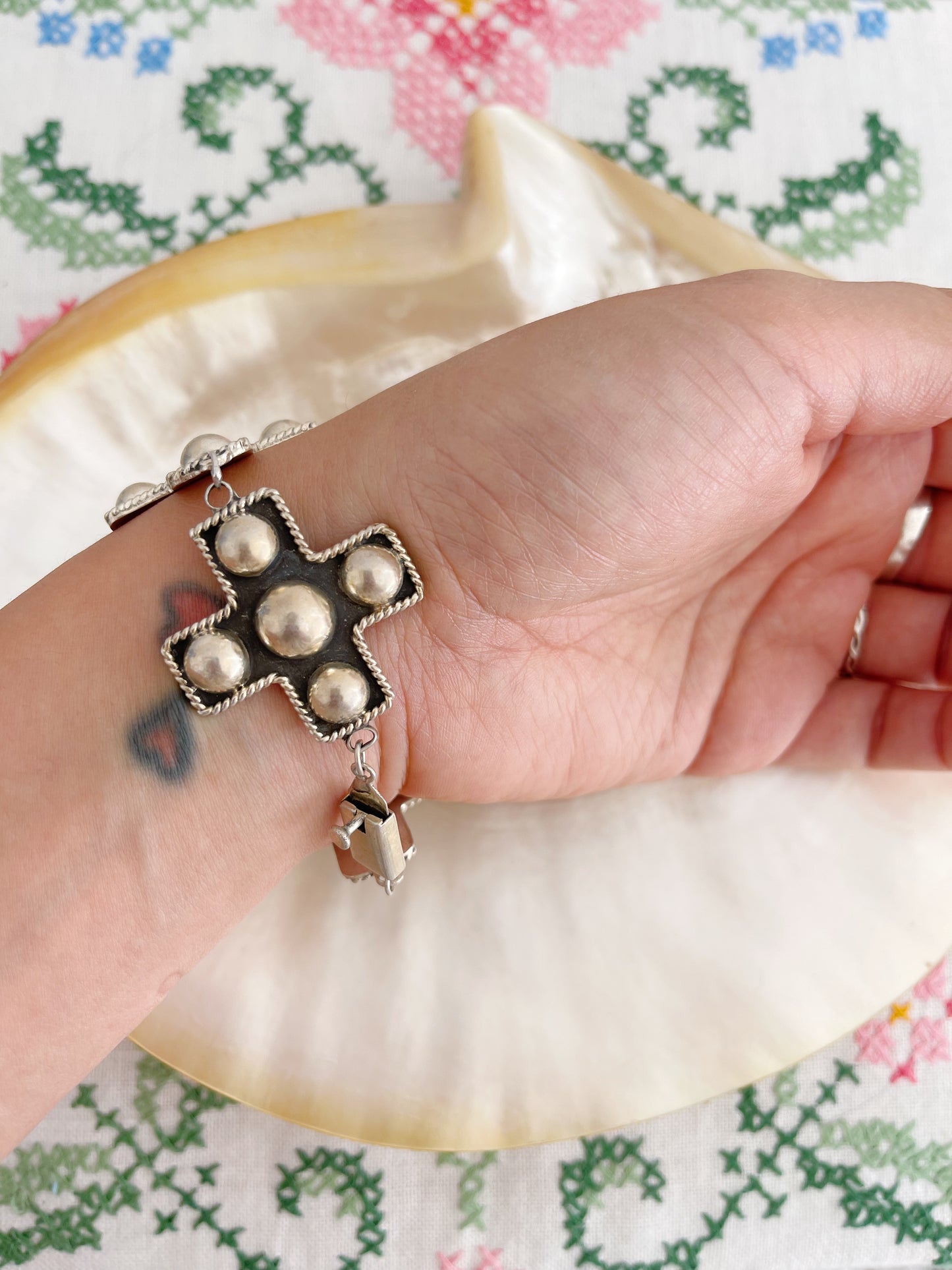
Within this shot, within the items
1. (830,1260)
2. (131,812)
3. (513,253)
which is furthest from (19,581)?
(830,1260)

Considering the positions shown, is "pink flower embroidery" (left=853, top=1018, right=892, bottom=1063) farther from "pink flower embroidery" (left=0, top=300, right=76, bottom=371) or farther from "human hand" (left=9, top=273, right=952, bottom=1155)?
"pink flower embroidery" (left=0, top=300, right=76, bottom=371)

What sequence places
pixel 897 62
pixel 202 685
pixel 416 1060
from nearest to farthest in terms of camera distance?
1. pixel 202 685
2. pixel 416 1060
3. pixel 897 62

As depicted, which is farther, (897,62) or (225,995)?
(897,62)

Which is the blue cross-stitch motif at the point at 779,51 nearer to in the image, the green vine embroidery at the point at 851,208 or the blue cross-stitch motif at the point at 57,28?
the green vine embroidery at the point at 851,208

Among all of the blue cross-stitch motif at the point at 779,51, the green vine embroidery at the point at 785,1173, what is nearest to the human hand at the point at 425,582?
the green vine embroidery at the point at 785,1173

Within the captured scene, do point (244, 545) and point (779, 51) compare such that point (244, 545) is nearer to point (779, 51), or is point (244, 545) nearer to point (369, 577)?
point (369, 577)

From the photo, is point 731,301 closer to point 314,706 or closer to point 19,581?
point 314,706
